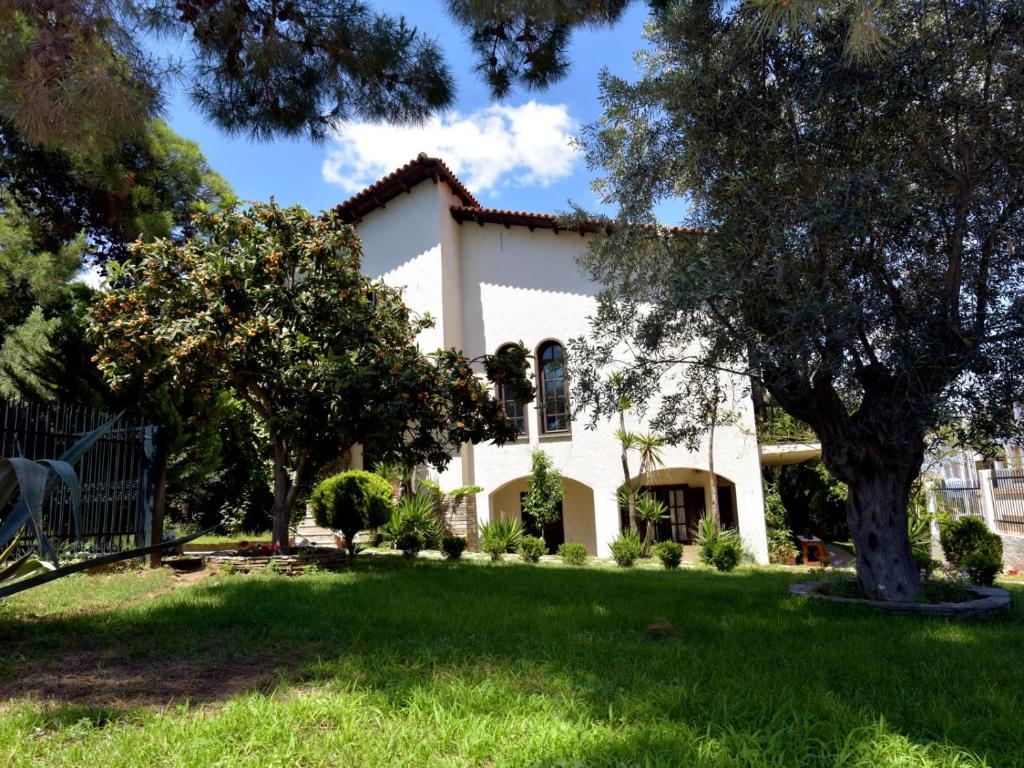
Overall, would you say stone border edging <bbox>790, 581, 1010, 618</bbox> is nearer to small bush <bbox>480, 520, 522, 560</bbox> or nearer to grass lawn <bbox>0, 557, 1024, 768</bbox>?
grass lawn <bbox>0, 557, 1024, 768</bbox>

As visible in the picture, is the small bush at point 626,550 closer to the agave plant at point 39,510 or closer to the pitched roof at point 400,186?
the pitched roof at point 400,186

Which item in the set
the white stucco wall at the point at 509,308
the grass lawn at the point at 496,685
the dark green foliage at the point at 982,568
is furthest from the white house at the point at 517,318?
the grass lawn at the point at 496,685

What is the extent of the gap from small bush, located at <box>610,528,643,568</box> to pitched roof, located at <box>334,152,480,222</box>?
10.1 m

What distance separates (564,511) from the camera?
17703 mm

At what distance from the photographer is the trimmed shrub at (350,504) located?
1187 cm

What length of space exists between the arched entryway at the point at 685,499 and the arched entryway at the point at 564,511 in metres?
1.42

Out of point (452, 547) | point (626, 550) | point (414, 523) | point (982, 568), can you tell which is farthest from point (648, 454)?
point (982, 568)

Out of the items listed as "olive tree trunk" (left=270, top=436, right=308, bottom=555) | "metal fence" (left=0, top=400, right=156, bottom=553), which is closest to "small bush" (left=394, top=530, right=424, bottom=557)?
"olive tree trunk" (left=270, top=436, right=308, bottom=555)

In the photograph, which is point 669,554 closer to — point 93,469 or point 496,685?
point 93,469

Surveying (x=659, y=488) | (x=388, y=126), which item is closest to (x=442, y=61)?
(x=388, y=126)

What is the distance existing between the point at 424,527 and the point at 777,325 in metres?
11.1

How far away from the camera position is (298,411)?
33.0ft

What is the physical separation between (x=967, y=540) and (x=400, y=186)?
15.2m

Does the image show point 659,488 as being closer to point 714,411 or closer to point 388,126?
point 714,411
